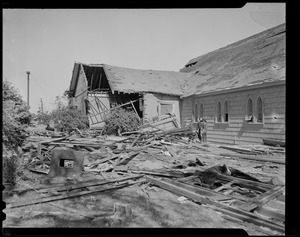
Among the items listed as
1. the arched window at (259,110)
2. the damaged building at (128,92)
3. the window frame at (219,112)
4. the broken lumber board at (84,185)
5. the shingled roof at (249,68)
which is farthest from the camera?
the damaged building at (128,92)

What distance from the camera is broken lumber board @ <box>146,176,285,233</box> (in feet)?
13.9

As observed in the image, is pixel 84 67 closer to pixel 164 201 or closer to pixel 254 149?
pixel 254 149

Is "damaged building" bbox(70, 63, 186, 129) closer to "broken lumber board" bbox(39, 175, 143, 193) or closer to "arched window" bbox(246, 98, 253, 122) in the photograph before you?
"arched window" bbox(246, 98, 253, 122)

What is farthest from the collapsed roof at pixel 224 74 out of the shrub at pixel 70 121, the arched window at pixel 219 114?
the shrub at pixel 70 121

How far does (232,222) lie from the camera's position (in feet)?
15.6

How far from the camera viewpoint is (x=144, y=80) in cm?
2648

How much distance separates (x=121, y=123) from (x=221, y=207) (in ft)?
53.8

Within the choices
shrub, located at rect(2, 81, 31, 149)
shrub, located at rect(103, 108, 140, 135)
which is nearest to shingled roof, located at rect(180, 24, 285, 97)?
shrub, located at rect(103, 108, 140, 135)

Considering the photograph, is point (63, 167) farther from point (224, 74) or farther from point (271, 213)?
point (224, 74)

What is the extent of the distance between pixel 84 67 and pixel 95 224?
25.0 meters

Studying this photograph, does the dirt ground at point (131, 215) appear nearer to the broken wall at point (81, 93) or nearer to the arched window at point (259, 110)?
the arched window at point (259, 110)

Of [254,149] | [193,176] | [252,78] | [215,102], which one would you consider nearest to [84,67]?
[215,102]

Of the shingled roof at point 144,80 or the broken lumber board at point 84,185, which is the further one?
the shingled roof at point 144,80

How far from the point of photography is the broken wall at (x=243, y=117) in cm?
1412
